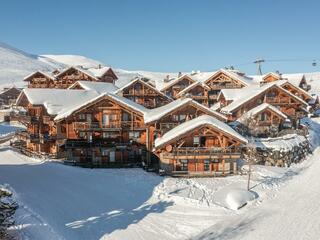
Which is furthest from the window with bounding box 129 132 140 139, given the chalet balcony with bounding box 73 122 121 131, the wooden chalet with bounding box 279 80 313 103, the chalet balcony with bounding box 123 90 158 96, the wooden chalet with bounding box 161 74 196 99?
the wooden chalet with bounding box 279 80 313 103

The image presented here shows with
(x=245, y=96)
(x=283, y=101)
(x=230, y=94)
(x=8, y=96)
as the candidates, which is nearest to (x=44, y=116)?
(x=230, y=94)

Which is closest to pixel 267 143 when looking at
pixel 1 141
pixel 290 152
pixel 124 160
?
pixel 290 152

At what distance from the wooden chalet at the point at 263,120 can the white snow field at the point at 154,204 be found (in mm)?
9101

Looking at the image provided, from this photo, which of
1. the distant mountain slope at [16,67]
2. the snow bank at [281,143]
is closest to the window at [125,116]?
the snow bank at [281,143]

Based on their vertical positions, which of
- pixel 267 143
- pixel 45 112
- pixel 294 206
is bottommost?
pixel 294 206

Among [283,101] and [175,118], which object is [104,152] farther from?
[283,101]

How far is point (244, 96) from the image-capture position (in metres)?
59.6

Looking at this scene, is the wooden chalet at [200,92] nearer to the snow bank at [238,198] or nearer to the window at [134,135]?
the window at [134,135]

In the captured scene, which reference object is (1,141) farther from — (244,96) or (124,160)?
(244,96)

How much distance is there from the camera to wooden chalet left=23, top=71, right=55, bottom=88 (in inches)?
3265

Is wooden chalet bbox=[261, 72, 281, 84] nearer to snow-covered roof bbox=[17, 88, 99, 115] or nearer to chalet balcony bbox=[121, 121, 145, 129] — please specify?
snow-covered roof bbox=[17, 88, 99, 115]

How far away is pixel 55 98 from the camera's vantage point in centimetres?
5056

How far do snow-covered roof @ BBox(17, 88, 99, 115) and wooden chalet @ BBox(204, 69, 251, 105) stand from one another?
27.1 metres

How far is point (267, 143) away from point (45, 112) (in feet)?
95.1
